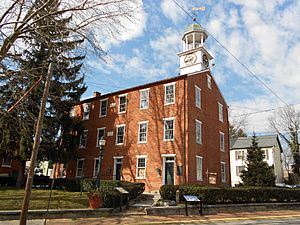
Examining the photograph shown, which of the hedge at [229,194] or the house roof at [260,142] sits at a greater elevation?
the house roof at [260,142]

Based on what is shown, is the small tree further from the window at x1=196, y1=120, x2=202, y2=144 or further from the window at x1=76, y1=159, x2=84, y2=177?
the window at x1=76, y1=159, x2=84, y2=177

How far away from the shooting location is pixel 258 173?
2298cm

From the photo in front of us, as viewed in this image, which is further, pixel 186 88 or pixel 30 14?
pixel 186 88

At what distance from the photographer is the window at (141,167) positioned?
22.1 metres

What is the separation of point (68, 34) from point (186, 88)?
12.4 meters

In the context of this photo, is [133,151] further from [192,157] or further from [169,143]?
[192,157]

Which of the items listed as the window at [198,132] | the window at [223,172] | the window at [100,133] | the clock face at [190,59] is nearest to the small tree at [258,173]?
the window at [223,172]

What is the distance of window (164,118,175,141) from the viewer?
21.6 meters

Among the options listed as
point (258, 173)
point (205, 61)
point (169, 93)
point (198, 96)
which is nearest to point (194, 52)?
point (205, 61)

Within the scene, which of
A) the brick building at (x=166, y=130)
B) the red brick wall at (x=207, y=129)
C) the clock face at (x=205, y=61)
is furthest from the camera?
the clock face at (x=205, y=61)

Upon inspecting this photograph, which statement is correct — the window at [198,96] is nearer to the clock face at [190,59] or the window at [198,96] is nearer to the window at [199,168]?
the clock face at [190,59]

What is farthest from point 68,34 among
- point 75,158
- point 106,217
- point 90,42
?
point 75,158

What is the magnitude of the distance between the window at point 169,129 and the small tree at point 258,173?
747cm

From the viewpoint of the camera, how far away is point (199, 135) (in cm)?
2297
